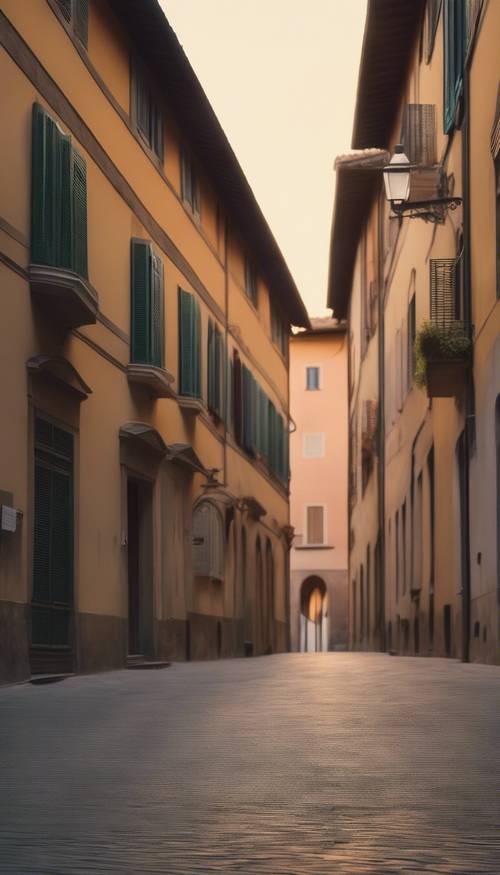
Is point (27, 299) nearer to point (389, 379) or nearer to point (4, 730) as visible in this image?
point (4, 730)

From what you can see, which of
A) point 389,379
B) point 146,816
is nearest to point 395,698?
point 146,816

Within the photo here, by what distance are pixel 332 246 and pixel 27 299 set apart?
1032 inches

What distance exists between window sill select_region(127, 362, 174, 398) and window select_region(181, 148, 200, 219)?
4786 mm

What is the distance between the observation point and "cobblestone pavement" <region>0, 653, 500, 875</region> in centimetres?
496

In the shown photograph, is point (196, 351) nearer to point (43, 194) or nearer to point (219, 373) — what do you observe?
point (219, 373)

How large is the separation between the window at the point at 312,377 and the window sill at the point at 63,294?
43.3 metres

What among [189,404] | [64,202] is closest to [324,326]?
[189,404]

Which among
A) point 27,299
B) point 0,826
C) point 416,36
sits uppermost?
point 416,36

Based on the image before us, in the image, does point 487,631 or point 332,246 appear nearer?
point 487,631

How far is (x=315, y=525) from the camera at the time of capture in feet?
193

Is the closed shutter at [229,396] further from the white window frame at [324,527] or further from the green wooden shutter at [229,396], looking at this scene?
the white window frame at [324,527]

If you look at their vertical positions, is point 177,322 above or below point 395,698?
above

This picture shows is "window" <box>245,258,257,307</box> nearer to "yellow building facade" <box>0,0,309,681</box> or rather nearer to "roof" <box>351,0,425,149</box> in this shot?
"yellow building facade" <box>0,0,309,681</box>

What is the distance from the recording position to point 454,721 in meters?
9.07
